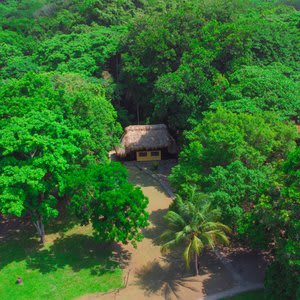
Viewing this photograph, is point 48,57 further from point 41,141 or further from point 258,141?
point 258,141

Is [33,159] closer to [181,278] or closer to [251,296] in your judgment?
[181,278]

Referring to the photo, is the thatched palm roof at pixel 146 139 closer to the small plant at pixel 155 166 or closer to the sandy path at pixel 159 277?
the small plant at pixel 155 166

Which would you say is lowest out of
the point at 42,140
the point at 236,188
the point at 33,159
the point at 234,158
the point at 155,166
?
the point at 155,166

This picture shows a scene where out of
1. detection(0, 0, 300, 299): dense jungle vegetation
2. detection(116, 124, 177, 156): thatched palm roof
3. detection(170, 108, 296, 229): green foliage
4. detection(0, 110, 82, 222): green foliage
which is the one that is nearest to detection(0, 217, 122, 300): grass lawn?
detection(0, 0, 300, 299): dense jungle vegetation

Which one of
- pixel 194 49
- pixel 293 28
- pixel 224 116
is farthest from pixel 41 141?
pixel 293 28

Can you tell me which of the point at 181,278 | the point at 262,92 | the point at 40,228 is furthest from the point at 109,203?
the point at 262,92
